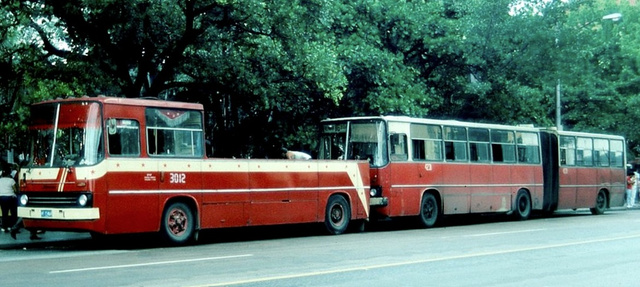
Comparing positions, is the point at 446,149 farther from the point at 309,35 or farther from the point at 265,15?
the point at 265,15

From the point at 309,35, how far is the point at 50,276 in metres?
13.6

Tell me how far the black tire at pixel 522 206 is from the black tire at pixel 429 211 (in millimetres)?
4817

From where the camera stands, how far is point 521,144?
30672 mm

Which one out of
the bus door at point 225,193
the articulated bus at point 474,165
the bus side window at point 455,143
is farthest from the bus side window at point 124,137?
the bus side window at point 455,143

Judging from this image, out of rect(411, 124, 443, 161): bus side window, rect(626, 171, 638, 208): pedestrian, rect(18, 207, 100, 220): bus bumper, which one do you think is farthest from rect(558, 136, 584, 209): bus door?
rect(18, 207, 100, 220): bus bumper

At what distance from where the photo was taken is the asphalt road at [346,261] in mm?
→ 11797

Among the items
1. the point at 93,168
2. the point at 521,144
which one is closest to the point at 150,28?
the point at 93,168

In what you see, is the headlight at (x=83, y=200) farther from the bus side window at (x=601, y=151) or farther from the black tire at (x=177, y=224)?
the bus side window at (x=601, y=151)

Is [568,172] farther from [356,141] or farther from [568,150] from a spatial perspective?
[356,141]

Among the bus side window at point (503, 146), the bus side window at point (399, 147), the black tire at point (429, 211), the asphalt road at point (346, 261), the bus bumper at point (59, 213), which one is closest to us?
the asphalt road at point (346, 261)

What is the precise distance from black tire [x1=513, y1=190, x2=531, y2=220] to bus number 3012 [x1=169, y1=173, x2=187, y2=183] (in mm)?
14755

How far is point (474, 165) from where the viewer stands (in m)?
27.9

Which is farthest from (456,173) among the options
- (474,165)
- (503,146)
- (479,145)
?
(503,146)

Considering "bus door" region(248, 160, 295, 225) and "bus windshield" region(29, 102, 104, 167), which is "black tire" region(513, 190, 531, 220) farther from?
"bus windshield" region(29, 102, 104, 167)
